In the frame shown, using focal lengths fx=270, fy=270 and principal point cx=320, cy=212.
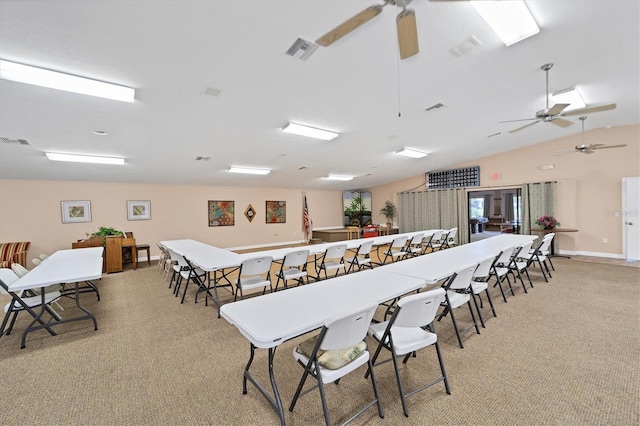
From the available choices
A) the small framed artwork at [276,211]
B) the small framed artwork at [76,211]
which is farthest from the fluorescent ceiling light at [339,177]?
the small framed artwork at [76,211]

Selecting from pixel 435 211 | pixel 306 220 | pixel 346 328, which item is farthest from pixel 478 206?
pixel 346 328

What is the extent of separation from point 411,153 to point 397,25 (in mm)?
5694

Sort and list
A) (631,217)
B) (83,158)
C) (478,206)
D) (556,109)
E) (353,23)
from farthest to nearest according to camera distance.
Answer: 1. (478,206)
2. (631,217)
3. (83,158)
4. (556,109)
5. (353,23)

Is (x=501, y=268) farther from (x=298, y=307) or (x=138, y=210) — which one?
(x=138, y=210)

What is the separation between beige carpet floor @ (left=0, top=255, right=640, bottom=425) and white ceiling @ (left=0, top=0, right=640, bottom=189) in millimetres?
2662

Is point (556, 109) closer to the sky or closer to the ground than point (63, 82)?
closer to the ground

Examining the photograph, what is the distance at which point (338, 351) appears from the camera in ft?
5.76

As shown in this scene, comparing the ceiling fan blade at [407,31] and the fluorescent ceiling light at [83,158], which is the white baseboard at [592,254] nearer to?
the ceiling fan blade at [407,31]

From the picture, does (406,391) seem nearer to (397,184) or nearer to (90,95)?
(90,95)

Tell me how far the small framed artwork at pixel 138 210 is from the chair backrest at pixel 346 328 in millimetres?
7752

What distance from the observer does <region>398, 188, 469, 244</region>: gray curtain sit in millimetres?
9031

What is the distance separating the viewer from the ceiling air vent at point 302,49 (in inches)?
98.9

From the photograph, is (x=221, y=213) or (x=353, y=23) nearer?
(x=353, y=23)

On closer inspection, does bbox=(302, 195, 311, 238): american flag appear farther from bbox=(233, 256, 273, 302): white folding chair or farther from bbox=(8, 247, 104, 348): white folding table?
bbox=(8, 247, 104, 348): white folding table
